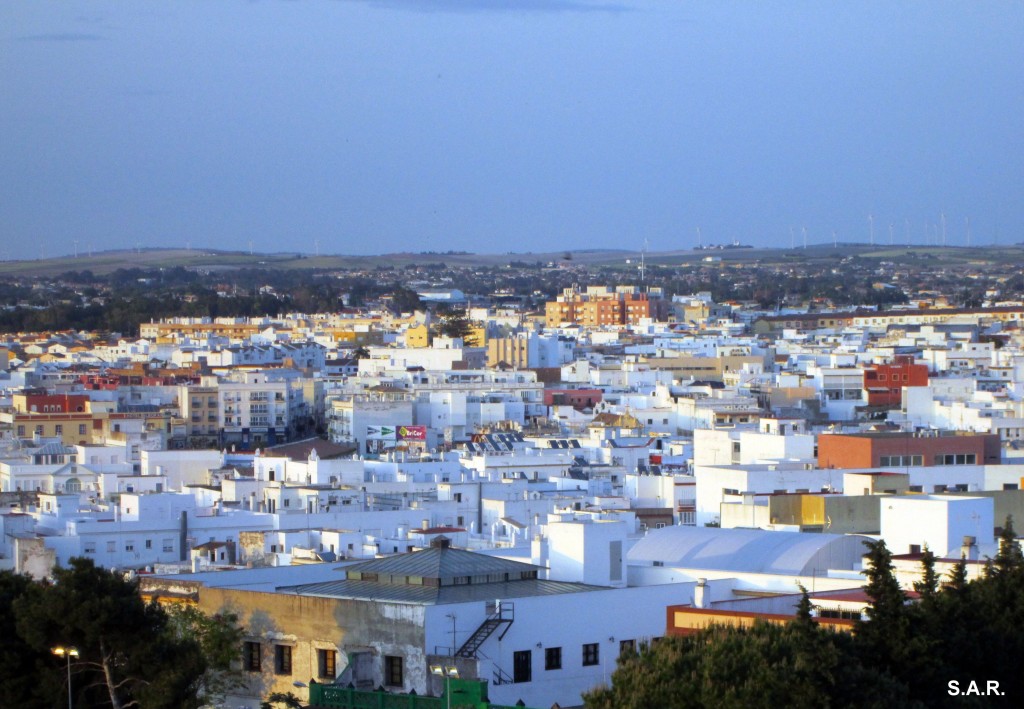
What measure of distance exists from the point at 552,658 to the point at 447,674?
1670 mm

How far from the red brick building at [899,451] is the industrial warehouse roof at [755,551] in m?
15.5

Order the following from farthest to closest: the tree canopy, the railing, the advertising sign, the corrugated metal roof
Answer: the advertising sign < the corrugated metal roof < the tree canopy < the railing

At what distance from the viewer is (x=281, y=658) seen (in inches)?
845

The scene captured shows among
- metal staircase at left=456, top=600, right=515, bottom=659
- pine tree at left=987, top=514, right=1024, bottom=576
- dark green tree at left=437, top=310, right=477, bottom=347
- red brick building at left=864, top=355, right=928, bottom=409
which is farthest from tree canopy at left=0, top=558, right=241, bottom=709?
dark green tree at left=437, top=310, right=477, bottom=347

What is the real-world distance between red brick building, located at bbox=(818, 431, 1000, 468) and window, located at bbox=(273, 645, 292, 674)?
22.3m

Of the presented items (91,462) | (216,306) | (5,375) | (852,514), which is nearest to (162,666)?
(852,514)

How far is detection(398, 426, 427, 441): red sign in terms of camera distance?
67.1 meters

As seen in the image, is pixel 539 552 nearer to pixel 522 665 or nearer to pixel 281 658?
pixel 281 658

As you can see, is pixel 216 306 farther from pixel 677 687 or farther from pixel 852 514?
pixel 677 687

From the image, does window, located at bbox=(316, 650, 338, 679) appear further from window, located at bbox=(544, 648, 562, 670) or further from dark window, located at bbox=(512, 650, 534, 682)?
window, located at bbox=(544, 648, 562, 670)

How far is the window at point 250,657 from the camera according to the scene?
849 inches

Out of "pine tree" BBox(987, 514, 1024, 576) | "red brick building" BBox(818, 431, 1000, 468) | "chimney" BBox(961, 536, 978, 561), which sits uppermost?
"pine tree" BBox(987, 514, 1024, 576)

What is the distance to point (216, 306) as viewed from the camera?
504 feet

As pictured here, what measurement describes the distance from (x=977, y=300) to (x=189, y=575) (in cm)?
14542
